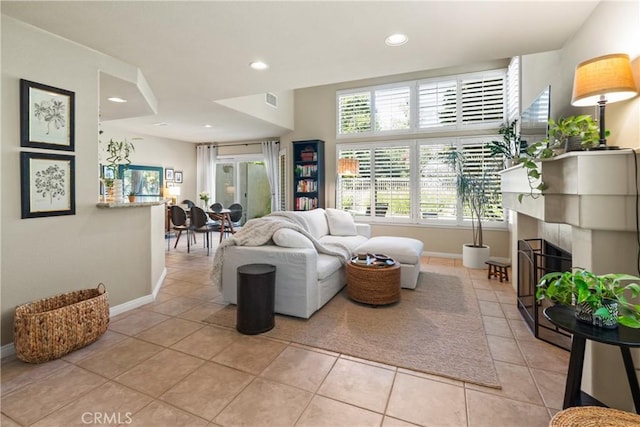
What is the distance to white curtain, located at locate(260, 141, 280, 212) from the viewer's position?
721 centimetres

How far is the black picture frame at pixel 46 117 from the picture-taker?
2219 mm

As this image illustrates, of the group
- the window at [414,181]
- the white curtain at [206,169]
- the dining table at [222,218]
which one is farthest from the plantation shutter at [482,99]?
the white curtain at [206,169]

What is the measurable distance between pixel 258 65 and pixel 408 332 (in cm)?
290

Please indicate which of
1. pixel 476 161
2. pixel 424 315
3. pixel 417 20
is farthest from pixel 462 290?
pixel 417 20

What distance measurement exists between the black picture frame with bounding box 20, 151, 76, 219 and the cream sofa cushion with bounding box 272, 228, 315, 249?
1.76 metres

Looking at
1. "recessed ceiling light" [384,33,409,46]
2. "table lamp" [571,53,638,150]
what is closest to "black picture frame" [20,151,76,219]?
"recessed ceiling light" [384,33,409,46]

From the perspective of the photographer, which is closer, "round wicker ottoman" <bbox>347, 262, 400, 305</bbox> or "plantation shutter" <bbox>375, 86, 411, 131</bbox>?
"round wicker ottoman" <bbox>347, 262, 400, 305</bbox>

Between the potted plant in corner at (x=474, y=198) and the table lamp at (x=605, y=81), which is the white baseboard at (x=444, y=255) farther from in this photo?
the table lamp at (x=605, y=81)

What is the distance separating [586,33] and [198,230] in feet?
18.8

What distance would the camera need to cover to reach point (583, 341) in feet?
4.31

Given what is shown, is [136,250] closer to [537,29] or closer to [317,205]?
[317,205]

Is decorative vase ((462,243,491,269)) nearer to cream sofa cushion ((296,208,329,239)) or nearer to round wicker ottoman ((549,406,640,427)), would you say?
cream sofa cushion ((296,208,329,239))

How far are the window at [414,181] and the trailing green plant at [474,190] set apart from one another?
0.03 m

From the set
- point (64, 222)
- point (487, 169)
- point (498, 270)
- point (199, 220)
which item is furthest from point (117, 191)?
point (487, 169)
